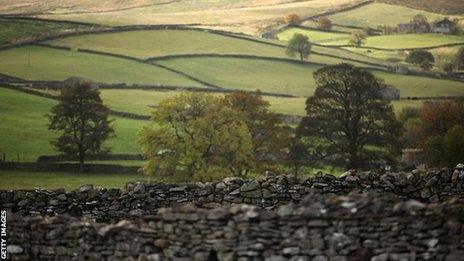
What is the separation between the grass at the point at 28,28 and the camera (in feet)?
403

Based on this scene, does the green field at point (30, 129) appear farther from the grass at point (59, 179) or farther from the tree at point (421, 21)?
the tree at point (421, 21)

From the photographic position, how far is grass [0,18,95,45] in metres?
123

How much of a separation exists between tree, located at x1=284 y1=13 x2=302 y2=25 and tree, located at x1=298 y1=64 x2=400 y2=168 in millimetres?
103805

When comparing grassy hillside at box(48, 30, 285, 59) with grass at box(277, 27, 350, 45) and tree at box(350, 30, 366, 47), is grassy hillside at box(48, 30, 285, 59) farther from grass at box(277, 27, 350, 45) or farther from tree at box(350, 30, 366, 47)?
grass at box(277, 27, 350, 45)

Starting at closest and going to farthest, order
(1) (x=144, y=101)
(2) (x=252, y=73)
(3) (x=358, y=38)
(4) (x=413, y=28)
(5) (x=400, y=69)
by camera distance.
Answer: (1) (x=144, y=101), (2) (x=252, y=73), (5) (x=400, y=69), (3) (x=358, y=38), (4) (x=413, y=28)

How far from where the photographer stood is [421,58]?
142250mm

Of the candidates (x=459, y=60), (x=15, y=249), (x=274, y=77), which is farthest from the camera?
(x=459, y=60)

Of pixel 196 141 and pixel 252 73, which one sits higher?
pixel 196 141

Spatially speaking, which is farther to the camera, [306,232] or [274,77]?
[274,77]

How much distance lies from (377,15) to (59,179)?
5271 inches

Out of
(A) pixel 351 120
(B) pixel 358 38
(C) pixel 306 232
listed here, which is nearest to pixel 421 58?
(B) pixel 358 38

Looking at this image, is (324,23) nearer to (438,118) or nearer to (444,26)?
(444,26)

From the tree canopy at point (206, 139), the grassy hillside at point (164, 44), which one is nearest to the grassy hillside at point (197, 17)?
the grassy hillside at point (164, 44)

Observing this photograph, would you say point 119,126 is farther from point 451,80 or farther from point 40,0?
point 40,0
